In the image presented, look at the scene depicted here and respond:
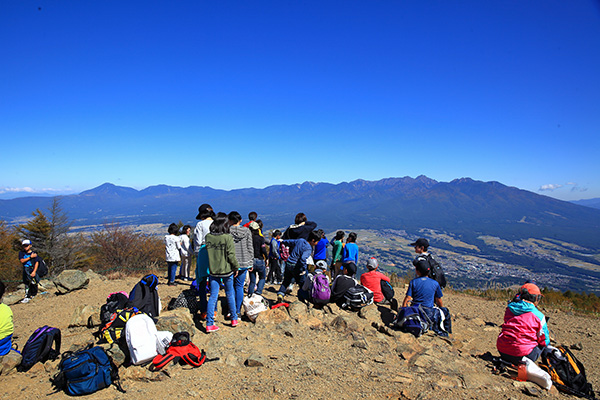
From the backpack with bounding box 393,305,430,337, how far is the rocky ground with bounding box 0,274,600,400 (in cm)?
19

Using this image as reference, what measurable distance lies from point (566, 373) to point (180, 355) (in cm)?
526

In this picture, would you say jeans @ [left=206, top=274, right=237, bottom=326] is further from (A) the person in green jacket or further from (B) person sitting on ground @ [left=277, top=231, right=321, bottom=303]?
(A) the person in green jacket

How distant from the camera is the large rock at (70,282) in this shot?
8328 millimetres

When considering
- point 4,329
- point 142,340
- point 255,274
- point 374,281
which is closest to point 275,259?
point 255,274

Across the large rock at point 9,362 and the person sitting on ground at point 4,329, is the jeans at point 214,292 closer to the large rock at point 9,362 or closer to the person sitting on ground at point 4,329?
the large rock at point 9,362

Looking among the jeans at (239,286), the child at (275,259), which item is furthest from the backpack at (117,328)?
the child at (275,259)

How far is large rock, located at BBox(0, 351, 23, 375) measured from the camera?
13.0ft

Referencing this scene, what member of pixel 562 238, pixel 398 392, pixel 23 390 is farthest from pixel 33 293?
pixel 562 238

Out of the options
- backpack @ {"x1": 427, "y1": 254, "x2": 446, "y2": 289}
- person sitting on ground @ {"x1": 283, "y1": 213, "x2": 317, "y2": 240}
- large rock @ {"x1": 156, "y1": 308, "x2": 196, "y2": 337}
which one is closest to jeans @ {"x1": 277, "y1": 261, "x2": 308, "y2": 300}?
person sitting on ground @ {"x1": 283, "y1": 213, "x2": 317, "y2": 240}

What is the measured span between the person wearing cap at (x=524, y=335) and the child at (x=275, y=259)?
17.5 feet

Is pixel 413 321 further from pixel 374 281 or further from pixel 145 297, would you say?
pixel 145 297

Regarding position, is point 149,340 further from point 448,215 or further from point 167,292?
point 448,215

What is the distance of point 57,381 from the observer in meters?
3.56

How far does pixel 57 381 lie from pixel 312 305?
411 cm
